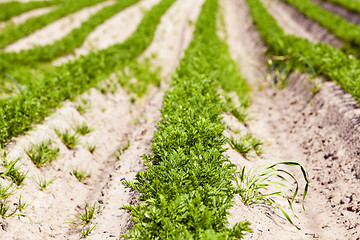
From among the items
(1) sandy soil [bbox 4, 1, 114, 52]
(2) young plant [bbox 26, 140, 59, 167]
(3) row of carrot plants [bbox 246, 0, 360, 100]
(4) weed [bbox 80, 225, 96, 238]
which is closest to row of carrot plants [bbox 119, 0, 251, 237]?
(4) weed [bbox 80, 225, 96, 238]

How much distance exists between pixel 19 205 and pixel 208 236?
118 inches

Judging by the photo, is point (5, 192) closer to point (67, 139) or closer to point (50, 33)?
point (67, 139)

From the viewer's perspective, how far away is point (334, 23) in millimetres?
14750

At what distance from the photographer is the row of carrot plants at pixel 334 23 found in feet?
38.8

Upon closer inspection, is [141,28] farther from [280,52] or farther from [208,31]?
[280,52]

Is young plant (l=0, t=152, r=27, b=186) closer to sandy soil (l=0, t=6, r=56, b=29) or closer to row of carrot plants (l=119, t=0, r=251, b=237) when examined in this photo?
row of carrot plants (l=119, t=0, r=251, b=237)

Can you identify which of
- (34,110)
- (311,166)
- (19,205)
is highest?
(34,110)

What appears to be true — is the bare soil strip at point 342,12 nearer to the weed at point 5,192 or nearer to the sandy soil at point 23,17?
the weed at point 5,192

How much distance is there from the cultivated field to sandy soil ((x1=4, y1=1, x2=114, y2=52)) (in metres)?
3.88

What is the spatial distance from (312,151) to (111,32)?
14388 millimetres


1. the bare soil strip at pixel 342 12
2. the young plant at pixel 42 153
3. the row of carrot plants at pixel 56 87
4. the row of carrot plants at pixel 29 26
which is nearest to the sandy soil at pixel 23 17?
the row of carrot plants at pixel 29 26

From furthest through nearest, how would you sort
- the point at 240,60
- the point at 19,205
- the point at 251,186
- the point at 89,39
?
Result: the point at 89,39, the point at 240,60, the point at 251,186, the point at 19,205

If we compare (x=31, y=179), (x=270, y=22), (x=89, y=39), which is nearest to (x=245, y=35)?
(x=270, y=22)

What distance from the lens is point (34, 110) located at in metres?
5.39
